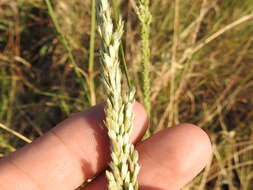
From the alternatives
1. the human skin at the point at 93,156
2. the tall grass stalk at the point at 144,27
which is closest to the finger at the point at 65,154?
the human skin at the point at 93,156

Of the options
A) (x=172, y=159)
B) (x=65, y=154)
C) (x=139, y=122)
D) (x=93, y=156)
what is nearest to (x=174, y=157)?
(x=172, y=159)

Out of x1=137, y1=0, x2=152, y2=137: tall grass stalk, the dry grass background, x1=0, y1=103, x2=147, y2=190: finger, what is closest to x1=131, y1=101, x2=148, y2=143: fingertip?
x1=0, y1=103, x2=147, y2=190: finger

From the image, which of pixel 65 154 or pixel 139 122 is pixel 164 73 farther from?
pixel 65 154

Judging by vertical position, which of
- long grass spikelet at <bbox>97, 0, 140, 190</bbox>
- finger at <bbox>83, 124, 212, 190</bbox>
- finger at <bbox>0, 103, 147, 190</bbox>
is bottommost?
finger at <bbox>83, 124, 212, 190</bbox>

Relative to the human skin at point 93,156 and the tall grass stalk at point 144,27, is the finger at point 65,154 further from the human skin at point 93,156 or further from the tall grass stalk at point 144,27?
the tall grass stalk at point 144,27

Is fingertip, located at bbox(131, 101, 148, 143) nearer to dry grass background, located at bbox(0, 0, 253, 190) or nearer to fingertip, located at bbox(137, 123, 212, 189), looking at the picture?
fingertip, located at bbox(137, 123, 212, 189)
